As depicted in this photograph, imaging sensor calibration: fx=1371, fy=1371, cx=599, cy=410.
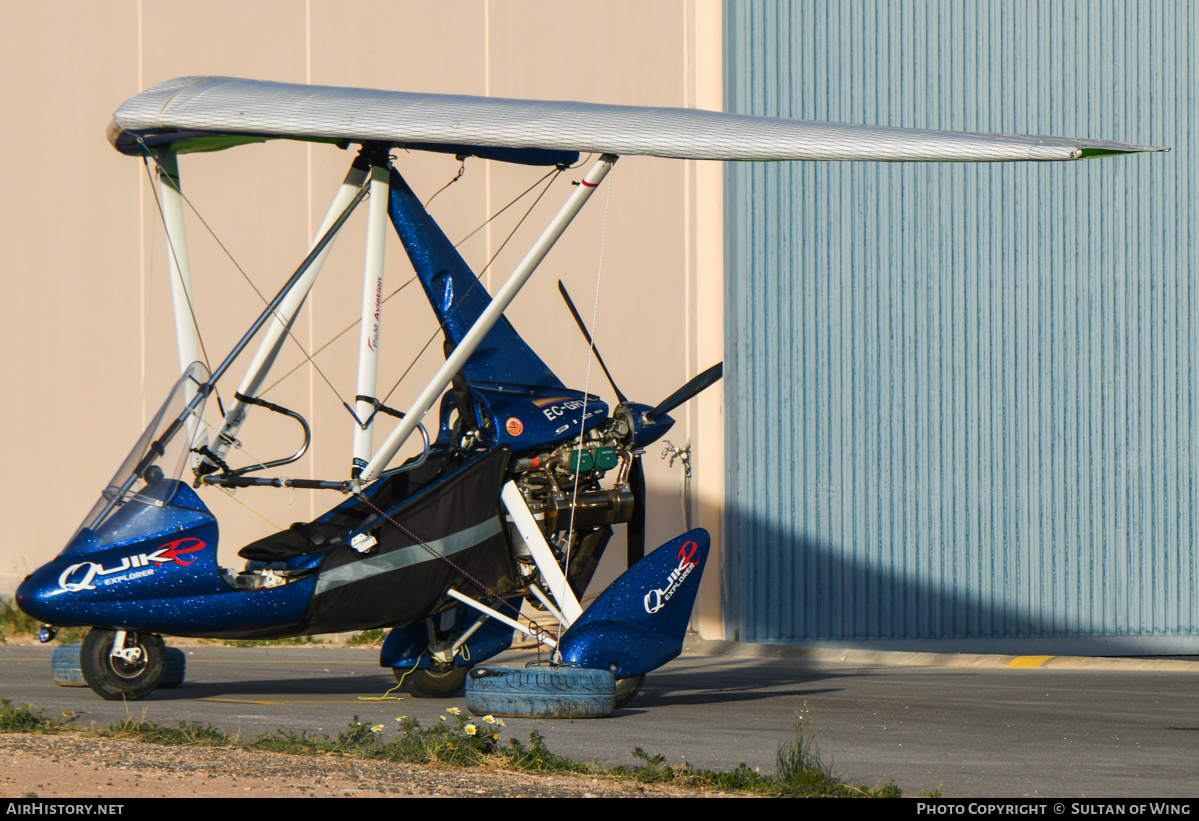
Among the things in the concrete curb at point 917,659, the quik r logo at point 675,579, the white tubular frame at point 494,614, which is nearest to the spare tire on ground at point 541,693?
the white tubular frame at point 494,614

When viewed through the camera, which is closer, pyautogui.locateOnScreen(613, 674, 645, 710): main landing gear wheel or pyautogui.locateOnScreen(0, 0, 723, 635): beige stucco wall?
pyautogui.locateOnScreen(613, 674, 645, 710): main landing gear wheel

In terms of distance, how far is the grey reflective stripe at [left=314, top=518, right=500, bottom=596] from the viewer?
923 cm

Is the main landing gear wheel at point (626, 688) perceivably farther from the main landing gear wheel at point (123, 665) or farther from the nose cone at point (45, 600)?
the nose cone at point (45, 600)

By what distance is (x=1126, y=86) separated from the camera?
1597cm

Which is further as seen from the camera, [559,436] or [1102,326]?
[1102,326]

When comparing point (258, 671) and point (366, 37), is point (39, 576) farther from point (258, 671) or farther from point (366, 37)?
point (366, 37)

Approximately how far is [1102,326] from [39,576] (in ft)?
39.3

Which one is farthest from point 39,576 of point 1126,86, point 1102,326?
point 1126,86

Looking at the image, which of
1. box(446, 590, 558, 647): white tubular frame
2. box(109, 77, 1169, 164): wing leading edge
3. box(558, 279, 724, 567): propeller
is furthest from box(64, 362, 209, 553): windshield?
box(558, 279, 724, 567): propeller

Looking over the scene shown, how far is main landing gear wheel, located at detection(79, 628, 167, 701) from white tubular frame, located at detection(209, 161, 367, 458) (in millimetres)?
1413

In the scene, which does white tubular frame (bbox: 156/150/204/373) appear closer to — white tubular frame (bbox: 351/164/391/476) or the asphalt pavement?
white tubular frame (bbox: 351/164/391/476)

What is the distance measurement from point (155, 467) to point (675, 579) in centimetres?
365

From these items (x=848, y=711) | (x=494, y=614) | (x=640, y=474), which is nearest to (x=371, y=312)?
(x=494, y=614)

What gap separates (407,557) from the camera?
30.8ft
